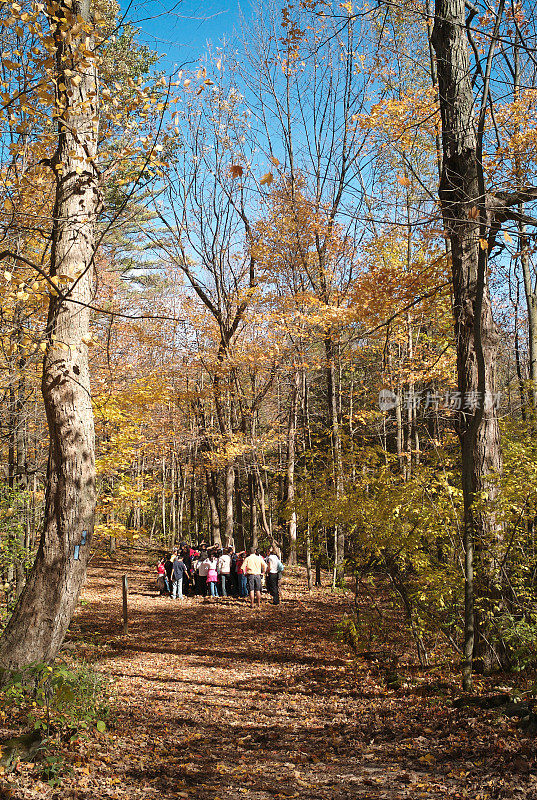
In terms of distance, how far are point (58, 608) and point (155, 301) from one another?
23299 mm

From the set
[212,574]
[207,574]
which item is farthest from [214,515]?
[212,574]

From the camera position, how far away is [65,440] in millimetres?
5035

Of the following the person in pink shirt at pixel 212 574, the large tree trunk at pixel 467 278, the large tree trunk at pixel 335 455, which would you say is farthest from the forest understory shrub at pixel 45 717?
the person in pink shirt at pixel 212 574

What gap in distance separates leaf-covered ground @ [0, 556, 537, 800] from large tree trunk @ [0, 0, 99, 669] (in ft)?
3.54

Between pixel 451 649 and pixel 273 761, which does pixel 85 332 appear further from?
pixel 451 649

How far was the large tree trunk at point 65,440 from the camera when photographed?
4801 millimetres

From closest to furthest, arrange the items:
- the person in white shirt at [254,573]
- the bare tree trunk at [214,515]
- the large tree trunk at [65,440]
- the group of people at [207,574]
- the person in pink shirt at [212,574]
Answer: the large tree trunk at [65,440] → the person in white shirt at [254,573] → the group of people at [207,574] → the person in pink shirt at [212,574] → the bare tree trunk at [214,515]

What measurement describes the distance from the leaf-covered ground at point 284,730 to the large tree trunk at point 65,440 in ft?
3.54

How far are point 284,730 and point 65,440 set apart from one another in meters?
3.65

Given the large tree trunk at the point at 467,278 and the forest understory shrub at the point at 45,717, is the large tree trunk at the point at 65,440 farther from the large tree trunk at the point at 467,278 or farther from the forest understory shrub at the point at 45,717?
the large tree trunk at the point at 467,278

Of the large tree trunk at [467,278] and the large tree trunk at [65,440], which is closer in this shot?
the large tree trunk at [65,440]

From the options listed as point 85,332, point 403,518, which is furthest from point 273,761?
point 85,332

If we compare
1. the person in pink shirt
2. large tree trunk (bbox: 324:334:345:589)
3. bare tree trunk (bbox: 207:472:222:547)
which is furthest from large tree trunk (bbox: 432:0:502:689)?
bare tree trunk (bbox: 207:472:222:547)

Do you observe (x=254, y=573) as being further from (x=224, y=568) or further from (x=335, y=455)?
(x=335, y=455)
